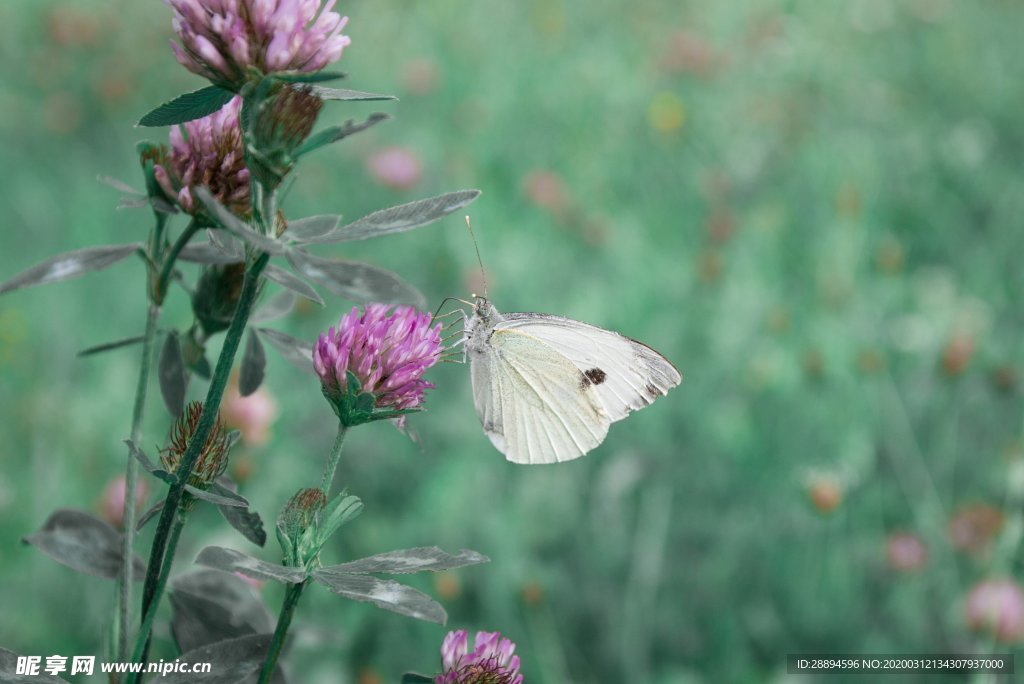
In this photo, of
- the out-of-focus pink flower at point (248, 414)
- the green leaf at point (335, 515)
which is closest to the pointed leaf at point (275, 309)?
the green leaf at point (335, 515)

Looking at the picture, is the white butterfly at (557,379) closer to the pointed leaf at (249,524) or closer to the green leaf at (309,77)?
the pointed leaf at (249,524)

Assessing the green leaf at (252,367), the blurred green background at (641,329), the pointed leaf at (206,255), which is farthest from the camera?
the blurred green background at (641,329)

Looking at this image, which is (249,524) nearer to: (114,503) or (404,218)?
(404,218)

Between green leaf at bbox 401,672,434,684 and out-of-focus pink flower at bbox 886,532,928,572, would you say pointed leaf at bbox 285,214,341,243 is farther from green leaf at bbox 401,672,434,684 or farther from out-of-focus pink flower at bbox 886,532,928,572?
out-of-focus pink flower at bbox 886,532,928,572

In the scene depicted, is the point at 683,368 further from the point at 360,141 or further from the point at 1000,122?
the point at 1000,122

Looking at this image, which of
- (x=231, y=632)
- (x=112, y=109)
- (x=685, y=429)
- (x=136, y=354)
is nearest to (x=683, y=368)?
(x=685, y=429)

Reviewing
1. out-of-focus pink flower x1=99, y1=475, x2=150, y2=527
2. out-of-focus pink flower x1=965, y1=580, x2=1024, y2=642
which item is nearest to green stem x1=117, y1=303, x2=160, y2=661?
out-of-focus pink flower x1=99, y1=475, x2=150, y2=527

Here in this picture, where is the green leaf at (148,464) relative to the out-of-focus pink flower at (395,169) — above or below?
above
